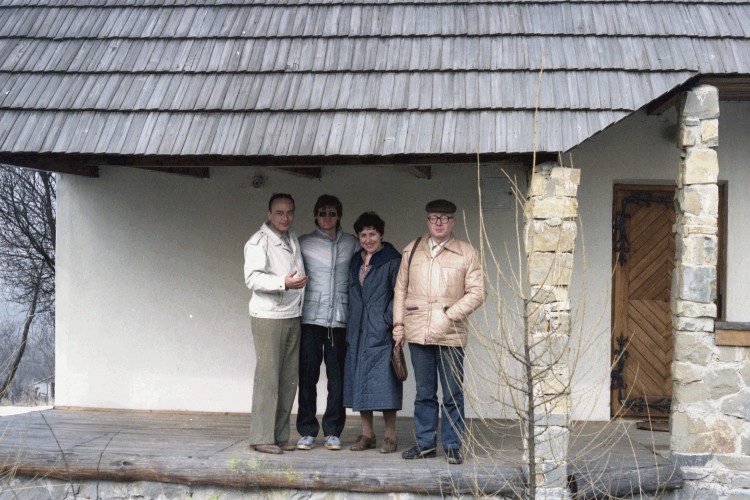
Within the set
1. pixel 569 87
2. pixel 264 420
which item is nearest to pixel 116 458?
pixel 264 420

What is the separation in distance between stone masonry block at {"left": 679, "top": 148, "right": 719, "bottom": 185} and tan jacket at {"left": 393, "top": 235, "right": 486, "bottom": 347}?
4.88 feet

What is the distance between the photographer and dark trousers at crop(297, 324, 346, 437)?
6246 mm

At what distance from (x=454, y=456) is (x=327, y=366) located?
1042 millimetres

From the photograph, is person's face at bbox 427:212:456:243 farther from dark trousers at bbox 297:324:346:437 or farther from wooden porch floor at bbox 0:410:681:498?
wooden porch floor at bbox 0:410:681:498

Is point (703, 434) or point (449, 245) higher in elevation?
point (449, 245)

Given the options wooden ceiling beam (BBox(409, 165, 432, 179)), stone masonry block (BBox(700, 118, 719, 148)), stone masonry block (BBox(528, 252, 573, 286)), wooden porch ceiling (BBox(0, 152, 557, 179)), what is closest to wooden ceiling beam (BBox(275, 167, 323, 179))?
wooden porch ceiling (BBox(0, 152, 557, 179))

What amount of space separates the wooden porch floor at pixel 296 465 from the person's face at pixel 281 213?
4.96 feet

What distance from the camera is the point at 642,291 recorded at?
25.6 ft

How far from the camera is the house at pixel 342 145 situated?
602 cm

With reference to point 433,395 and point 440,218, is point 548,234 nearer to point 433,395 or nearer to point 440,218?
point 440,218

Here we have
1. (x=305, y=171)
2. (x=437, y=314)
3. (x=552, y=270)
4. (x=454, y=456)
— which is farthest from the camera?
(x=305, y=171)

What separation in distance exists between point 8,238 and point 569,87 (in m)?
Answer: 9.18

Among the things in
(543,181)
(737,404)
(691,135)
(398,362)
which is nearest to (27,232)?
(398,362)

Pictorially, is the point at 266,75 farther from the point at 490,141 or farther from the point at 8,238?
the point at 8,238
